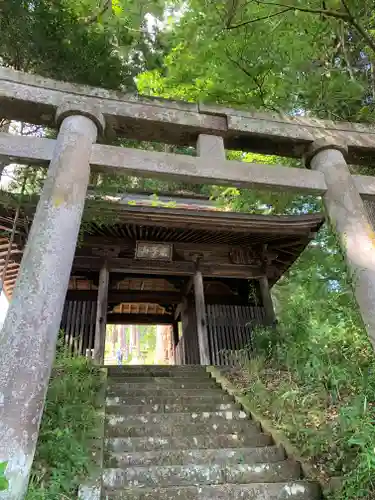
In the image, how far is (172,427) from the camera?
443 cm

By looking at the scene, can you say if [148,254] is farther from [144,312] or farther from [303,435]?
[303,435]

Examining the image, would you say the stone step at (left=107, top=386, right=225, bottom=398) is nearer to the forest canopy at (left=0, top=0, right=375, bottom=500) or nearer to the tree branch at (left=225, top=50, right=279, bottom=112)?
the forest canopy at (left=0, top=0, right=375, bottom=500)

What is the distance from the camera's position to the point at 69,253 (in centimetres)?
318

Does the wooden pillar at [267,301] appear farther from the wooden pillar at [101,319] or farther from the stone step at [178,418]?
the stone step at [178,418]

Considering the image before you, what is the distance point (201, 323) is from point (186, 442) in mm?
4323

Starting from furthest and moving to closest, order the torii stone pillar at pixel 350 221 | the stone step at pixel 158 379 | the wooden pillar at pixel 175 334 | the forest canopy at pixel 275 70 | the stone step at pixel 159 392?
the wooden pillar at pixel 175 334 → the stone step at pixel 158 379 → the stone step at pixel 159 392 → the forest canopy at pixel 275 70 → the torii stone pillar at pixel 350 221

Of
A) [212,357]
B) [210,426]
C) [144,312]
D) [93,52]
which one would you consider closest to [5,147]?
[93,52]

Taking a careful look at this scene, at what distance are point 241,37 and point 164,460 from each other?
4928 mm

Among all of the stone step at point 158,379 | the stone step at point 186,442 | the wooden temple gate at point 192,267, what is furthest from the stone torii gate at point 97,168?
the stone step at point 158,379

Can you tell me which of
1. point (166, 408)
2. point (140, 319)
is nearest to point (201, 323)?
point (166, 408)

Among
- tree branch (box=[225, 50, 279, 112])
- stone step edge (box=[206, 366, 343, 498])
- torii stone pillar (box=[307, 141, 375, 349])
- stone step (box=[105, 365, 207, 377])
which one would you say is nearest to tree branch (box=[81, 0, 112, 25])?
tree branch (box=[225, 50, 279, 112])

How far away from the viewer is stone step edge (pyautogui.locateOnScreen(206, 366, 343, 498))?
319 centimetres

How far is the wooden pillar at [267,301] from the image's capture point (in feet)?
29.5

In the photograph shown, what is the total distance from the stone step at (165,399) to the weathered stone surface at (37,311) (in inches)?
107
